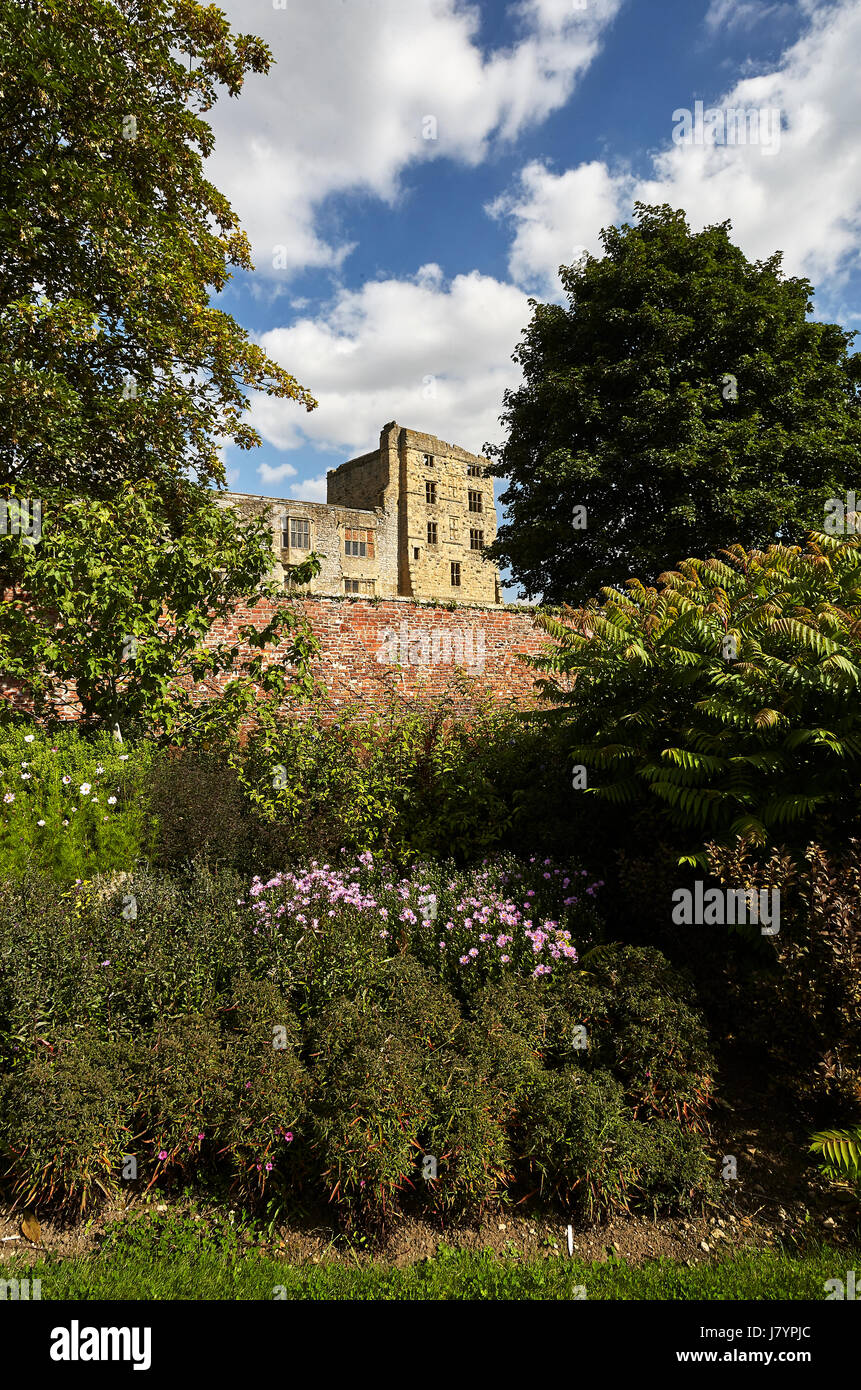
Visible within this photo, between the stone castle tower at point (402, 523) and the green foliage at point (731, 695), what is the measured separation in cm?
3112

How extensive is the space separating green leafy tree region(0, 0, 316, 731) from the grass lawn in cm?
531

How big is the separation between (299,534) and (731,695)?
34.5m

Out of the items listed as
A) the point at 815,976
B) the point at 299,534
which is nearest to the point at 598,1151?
the point at 815,976

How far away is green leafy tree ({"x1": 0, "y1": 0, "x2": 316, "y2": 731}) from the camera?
7582 mm

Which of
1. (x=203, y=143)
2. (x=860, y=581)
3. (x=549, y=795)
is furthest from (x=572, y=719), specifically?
(x=203, y=143)

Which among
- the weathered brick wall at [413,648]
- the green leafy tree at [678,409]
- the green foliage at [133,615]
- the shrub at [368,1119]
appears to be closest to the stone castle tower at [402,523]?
the green leafy tree at [678,409]

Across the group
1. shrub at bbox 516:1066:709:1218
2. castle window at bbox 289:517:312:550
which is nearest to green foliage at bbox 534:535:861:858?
shrub at bbox 516:1066:709:1218

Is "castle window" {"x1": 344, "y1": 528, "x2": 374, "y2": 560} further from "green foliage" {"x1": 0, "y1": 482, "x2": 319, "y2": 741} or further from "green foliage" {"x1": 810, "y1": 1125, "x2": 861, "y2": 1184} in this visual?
"green foliage" {"x1": 810, "y1": 1125, "x2": 861, "y2": 1184}

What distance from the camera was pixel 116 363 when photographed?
34.1 ft

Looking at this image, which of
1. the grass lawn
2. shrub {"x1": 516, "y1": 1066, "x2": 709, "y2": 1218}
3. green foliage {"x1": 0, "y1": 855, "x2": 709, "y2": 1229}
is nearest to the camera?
the grass lawn

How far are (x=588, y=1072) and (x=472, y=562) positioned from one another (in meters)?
43.3

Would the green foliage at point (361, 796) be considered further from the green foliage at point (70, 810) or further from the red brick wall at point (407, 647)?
the red brick wall at point (407, 647)

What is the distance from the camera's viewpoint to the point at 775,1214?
11.3 feet

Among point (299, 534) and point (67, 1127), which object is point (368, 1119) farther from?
point (299, 534)
